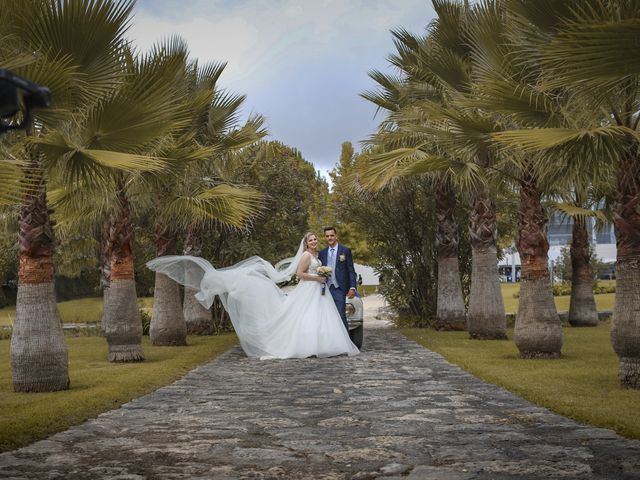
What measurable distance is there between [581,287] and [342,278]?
9900 millimetres

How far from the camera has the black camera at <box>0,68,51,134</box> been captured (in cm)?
224

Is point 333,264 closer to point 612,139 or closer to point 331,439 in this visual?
point 612,139

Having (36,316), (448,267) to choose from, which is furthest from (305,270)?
(448,267)

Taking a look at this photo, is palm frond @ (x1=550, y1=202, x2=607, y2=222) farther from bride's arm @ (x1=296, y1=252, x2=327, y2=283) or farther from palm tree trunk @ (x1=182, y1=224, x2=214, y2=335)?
palm tree trunk @ (x1=182, y1=224, x2=214, y2=335)

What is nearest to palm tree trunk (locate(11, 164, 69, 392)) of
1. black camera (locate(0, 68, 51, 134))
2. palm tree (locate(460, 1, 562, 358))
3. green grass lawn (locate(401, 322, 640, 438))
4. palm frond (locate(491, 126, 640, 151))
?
green grass lawn (locate(401, 322, 640, 438))

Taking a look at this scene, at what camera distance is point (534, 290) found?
12.0 metres

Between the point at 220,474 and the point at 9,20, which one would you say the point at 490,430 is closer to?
the point at 220,474

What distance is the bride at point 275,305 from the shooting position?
13.1 meters

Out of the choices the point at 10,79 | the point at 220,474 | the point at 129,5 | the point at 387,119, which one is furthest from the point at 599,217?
the point at 10,79

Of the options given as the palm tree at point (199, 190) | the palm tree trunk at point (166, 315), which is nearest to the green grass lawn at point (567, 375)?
the palm tree at point (199, 190)

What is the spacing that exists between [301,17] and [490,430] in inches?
494

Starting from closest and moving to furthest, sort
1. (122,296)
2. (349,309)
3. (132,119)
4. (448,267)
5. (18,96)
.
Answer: (18,96) < (132,119) < (122,296) < (349,309) < (448,267)

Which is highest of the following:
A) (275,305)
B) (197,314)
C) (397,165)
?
(397,165)

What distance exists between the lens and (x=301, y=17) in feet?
54.2
